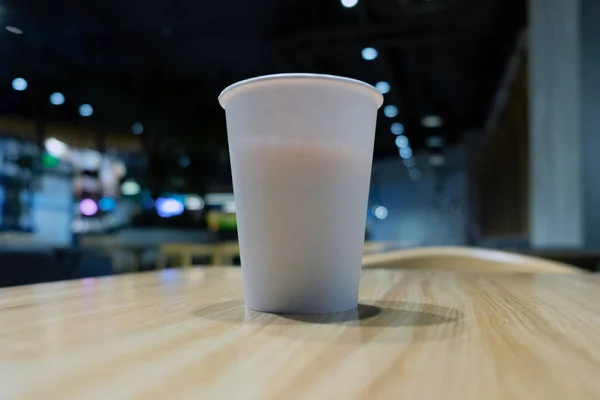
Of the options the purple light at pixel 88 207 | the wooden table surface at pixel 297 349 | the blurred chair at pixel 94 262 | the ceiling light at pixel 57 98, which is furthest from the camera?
the purple light at pixel 88 207

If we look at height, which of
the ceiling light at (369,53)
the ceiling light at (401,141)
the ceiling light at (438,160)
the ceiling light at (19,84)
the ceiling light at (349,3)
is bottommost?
the ceiling light at (438,160)

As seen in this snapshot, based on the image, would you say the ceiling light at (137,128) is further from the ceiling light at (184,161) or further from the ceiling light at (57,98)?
the ceiling light at (57,98)

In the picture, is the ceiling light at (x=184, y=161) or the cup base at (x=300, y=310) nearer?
the cup base at (x=300, y=310)

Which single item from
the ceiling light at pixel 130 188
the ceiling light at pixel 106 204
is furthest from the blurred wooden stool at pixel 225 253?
the ceiling light at pixel 106 204

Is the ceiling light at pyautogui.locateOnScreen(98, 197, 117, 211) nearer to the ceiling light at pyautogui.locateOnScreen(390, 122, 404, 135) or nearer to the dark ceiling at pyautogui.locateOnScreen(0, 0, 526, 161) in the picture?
the dark ceiling at pyautogui.locateOnScreen(0, 0, 526, 161)

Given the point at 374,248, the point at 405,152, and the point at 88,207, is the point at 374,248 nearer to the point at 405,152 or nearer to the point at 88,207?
the point at 88,207

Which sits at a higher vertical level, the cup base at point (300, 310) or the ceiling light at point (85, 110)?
the ceiling light at point (85, 110)

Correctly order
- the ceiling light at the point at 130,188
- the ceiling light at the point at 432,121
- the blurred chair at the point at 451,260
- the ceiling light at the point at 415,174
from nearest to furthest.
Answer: the blurred chair at the point at 451,260, the ceiling light at the point at 130,188, the ceiling light at the point at 432,121, the ceiling light at the point at 415,174

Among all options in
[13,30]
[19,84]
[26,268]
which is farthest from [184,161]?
[26,268]
